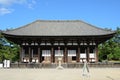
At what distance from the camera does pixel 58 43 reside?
117ft

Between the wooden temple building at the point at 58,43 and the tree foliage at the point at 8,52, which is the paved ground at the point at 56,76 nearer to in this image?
the wooden temple building at the point at 58,43

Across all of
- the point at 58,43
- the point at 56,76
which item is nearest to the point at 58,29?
the point at 58,43

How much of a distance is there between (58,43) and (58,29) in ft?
9.58

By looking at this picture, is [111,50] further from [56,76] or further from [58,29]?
[56,76]

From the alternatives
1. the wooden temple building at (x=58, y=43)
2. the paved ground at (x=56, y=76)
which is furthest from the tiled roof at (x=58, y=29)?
the paved ground at (x=56, y=76)

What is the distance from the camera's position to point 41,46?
3575 centimetres

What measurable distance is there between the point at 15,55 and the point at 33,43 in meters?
13.6

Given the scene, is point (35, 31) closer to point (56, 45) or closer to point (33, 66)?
point (56, 45)

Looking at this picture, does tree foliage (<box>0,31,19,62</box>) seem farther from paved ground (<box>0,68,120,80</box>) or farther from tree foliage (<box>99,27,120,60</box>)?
paved ground (<box>0,68,120,80</box>)

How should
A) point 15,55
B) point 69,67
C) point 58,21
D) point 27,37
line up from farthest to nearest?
point 15,55
point 58,21
point 27,37
point 69,67

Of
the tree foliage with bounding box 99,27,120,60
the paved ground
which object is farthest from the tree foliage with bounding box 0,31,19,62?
the paved ground

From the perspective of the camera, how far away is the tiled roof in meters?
34.9

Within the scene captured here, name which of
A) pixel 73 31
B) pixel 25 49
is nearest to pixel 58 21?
pixel 73 31

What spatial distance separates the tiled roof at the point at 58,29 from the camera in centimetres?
3488
